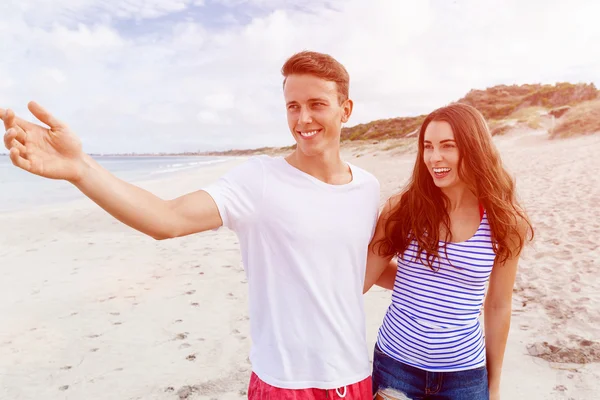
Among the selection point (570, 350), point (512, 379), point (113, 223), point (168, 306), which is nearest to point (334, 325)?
point (512, 379)

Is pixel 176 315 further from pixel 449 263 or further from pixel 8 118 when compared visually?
pixel 8 118

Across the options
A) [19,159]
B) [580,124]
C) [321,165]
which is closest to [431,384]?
[321,165]

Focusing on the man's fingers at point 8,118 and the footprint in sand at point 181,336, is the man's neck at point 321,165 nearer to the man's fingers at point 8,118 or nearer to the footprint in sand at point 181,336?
the man's fingers at point 8,118

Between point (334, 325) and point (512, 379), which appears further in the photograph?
point (512, 379)

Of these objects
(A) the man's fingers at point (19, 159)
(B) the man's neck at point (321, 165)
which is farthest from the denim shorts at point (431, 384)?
(A) the man's fingers at point (19, 159)

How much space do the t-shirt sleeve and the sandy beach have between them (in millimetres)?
2370

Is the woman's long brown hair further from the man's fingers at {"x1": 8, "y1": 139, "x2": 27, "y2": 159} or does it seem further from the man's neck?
the man's fingers at {"x1": 8, "y1": 139, "x2": 27, "y2": 159}

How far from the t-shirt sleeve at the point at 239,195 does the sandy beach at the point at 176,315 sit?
2.37m

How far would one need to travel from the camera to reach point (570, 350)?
13.4 feet

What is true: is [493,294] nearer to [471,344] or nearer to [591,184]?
[471,344]

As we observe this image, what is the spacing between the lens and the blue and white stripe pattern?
2.06 m

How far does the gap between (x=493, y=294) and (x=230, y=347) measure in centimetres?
291

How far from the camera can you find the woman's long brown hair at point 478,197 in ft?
7.04

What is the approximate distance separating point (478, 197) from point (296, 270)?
1.05 metres
